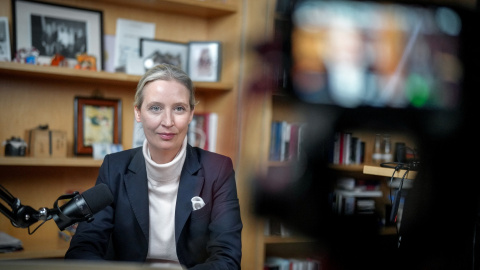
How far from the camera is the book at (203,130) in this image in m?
1.95

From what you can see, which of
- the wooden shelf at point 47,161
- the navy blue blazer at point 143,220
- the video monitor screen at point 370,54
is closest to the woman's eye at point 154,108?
the navy blue blazer at point 143,220

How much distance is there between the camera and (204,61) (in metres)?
1.95

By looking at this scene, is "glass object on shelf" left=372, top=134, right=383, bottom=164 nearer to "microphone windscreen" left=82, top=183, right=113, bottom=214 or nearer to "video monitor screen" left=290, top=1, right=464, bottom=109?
"video monitor screen" left=290, top=1, right=464, bottom=109

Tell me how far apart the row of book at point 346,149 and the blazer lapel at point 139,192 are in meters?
0.91

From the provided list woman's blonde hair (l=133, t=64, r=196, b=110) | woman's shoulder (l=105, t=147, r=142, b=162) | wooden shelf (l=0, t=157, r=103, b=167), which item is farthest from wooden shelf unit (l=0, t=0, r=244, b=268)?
woman's blonde hair (l=133, t=64, r=196, b=110)

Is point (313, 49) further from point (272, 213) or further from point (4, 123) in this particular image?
point (4, 123)

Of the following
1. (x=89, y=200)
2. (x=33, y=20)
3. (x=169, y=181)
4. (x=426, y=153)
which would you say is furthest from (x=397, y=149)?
(x=33, y=20)

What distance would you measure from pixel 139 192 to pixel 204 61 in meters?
0.96

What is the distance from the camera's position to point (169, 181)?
1122 mm

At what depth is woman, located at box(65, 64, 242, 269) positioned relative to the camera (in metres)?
0.96

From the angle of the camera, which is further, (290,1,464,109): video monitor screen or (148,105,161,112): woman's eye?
(148,105,161,112): woman's eye

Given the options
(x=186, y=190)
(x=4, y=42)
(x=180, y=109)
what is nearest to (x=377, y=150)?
(x=180, y=109)

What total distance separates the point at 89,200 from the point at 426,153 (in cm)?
59

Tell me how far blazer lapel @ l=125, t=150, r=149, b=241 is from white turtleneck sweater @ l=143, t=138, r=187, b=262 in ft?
0.07
